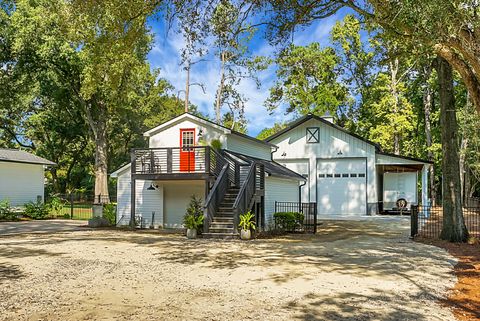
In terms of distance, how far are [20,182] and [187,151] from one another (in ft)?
47.5

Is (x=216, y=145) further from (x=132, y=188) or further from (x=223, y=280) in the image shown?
(x=223, y=280)

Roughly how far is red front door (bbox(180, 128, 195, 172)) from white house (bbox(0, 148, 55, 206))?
1316 cm

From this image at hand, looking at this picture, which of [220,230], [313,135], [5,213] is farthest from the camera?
[313,135]

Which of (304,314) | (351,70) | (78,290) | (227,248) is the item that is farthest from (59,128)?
(304,314)

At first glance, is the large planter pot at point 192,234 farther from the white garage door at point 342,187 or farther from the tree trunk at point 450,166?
the white garage door at point 342,187

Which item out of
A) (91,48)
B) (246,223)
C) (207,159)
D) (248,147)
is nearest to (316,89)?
(248,147)

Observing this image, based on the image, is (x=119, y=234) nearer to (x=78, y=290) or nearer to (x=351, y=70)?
(x=78, y=290)

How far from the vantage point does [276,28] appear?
11922 millimetres

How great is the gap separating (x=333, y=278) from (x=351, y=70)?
104 ft

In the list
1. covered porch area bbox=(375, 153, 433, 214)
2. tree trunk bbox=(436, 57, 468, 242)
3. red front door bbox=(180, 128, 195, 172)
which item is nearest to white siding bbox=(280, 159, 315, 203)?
covered porch area bbox=(375, 153, 433, 214)

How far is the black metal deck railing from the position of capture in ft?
57.9

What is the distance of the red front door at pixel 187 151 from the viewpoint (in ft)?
60.7

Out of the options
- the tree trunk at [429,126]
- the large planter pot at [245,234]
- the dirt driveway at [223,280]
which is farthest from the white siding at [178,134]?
the tree trunk at [429,126]

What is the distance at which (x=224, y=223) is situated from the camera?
15.3 metres
